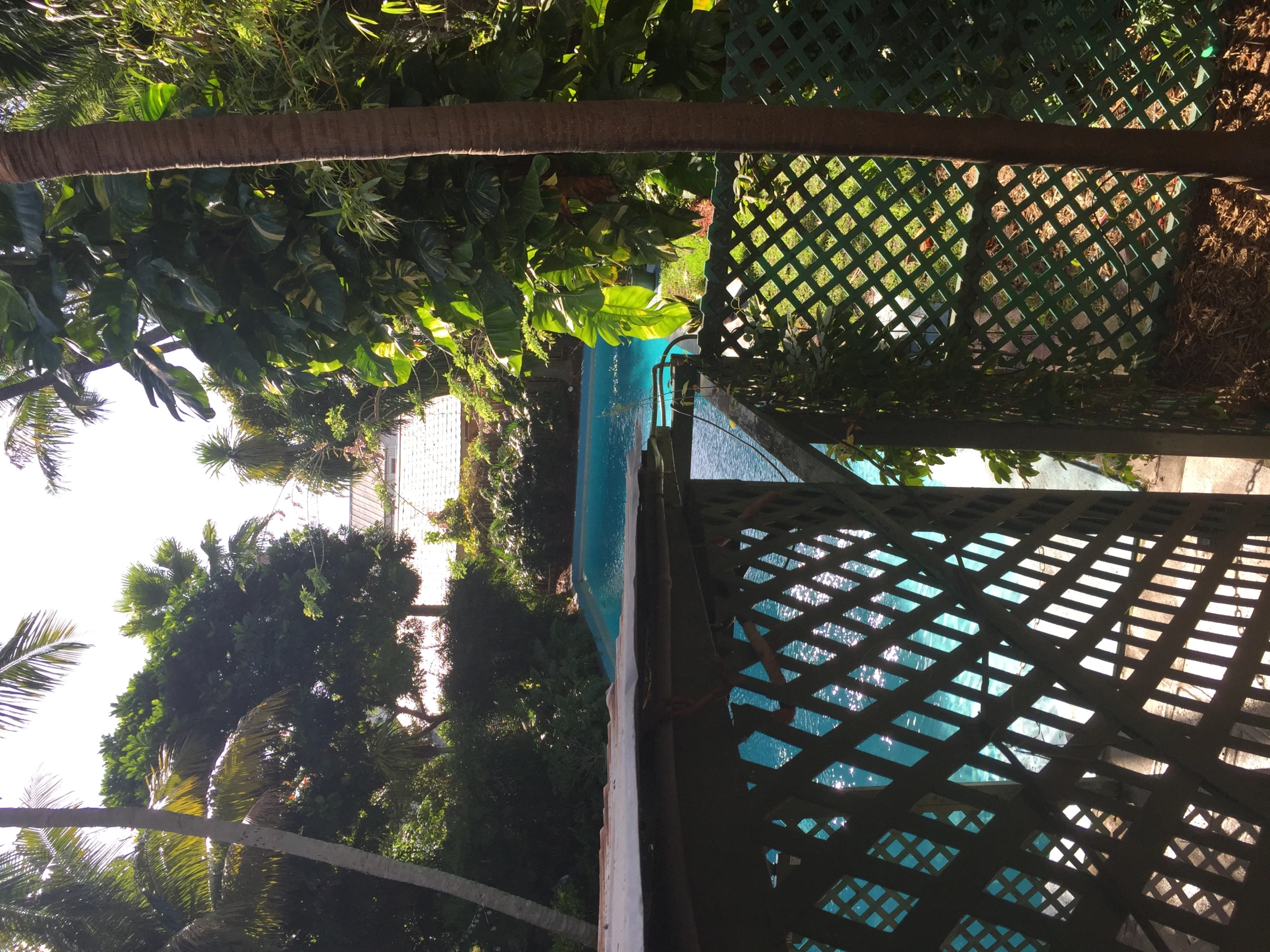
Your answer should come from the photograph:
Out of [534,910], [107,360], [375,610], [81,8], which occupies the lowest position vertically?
[375,610]

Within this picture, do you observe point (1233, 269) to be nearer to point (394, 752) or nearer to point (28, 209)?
point (28, 209)

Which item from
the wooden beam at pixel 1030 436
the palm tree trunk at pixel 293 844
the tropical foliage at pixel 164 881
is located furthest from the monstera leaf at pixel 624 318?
the tropical foliage at pixel 164 881

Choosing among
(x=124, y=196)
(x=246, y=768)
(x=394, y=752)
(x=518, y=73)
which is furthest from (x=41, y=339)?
(x=394, y=752)

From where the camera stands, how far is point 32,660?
18.6 ft

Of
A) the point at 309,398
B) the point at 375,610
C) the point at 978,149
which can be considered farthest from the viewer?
the point at 375,610

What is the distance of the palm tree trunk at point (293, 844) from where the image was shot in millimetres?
5070

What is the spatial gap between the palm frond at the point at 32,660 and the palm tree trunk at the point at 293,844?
2.51 ft

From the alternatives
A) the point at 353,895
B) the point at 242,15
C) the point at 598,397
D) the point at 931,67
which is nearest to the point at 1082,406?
the point at 931,67

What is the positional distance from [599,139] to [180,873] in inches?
332

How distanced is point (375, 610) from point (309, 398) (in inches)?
138

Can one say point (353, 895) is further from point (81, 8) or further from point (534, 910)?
point (81, 8)

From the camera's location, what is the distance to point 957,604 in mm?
1478

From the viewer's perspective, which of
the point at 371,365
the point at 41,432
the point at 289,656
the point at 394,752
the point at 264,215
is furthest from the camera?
the point at 289,656

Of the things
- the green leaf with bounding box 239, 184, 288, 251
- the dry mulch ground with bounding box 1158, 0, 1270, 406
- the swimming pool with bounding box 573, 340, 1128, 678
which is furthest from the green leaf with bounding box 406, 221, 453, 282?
the swimming pool with bounding box 573, 340, 1128, 678
